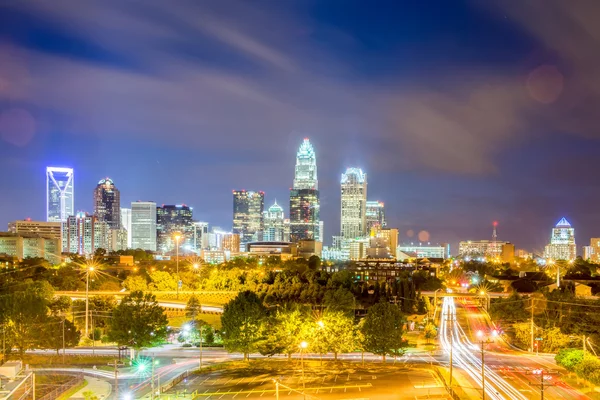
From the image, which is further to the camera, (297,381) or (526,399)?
(297,381)

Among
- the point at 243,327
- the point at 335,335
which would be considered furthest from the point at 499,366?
the point at 243,327

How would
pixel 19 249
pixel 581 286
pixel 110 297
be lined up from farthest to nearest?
pixel 19 249
pixel 581 286
pixel 110 297

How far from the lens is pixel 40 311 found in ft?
157

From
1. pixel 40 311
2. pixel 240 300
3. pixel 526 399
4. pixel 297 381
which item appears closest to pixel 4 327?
pixel 40 311

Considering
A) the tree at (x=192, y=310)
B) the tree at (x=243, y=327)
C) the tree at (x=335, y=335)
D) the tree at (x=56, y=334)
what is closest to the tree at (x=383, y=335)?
the tree at (x=335, y=335)

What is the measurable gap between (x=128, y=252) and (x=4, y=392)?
462 feet

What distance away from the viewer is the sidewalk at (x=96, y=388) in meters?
35.0

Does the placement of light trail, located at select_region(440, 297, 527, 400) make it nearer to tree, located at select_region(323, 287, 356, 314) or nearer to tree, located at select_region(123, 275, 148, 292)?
tree, located at select_region(323, 287, 356, 314)

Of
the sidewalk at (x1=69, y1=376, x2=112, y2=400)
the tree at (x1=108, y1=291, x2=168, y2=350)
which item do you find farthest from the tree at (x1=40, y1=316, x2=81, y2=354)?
the sidewalk at (x1=69, y1=376, x2=112, y2=400)

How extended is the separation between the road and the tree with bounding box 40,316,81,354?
97.1 feet

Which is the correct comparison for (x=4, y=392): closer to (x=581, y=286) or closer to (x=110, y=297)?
(x=110, y=297)

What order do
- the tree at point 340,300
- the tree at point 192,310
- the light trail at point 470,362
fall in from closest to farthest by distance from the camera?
the light trail at point 470,362 → the tree at point 192,310 → the tree at point 340,300

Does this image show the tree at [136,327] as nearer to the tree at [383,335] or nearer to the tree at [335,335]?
the tree at [335,335]

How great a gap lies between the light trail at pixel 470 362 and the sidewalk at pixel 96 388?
21.9 m
